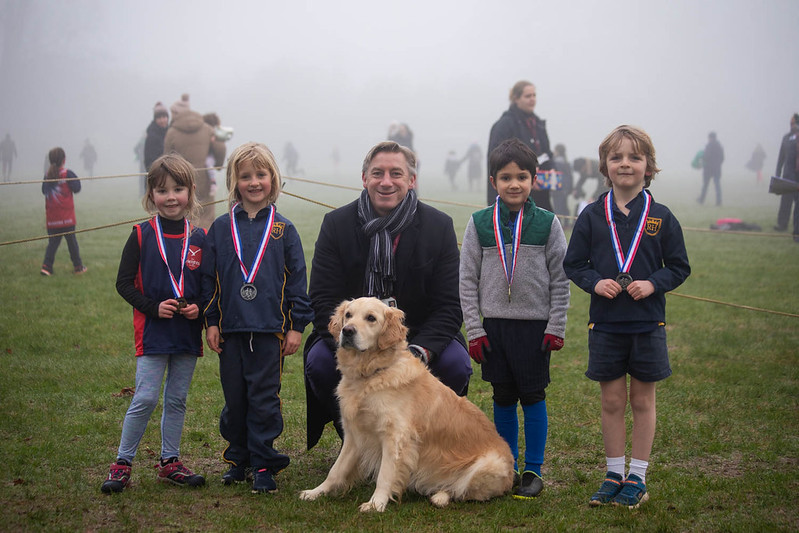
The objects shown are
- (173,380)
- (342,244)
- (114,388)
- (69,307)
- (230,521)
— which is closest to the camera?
(230,521)

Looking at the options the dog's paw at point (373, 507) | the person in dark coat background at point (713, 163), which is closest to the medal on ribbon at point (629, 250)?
the dog's paw at point (373, 507)

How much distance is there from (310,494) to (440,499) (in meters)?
0.72

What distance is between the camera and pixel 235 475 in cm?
416

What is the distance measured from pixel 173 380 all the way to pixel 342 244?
4.20 ft

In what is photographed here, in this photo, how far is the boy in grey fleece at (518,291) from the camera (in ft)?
13.0

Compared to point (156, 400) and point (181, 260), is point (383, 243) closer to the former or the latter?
point (181, 260)

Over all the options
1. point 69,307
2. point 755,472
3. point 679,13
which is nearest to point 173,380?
point 755,472

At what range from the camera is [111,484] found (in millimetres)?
3873

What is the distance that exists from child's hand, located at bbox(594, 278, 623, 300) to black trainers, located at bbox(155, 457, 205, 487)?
246 cm

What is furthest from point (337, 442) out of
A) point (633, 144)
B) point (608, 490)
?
point (633, 144)

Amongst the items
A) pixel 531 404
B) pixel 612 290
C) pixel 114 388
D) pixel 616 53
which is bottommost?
pixel 114 388

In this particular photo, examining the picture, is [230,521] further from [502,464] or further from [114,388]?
[114,388]

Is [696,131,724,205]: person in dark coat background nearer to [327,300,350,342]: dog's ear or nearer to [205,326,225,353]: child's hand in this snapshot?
[327,300,350,342]: dog's ear

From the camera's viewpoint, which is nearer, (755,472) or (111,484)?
(111,484)
